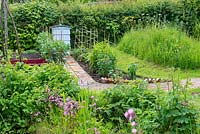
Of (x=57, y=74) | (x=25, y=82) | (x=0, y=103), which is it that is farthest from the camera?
(x=57, y=74)

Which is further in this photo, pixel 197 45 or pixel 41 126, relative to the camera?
pixel 197 45

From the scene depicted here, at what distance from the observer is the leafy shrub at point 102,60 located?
7.71 metres

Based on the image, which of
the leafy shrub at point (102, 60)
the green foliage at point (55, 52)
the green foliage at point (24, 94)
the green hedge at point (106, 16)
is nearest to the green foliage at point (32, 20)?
the green hedge at point (106, 16)

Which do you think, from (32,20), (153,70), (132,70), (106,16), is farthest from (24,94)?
(106,16)

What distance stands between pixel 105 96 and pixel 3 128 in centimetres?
126

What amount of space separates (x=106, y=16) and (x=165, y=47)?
3.69 m

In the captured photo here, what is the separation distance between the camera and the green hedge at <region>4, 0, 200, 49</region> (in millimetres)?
11562

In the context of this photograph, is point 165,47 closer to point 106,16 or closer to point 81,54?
point 81,54

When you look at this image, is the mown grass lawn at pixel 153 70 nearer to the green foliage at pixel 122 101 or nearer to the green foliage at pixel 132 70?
the green foliage at pixel 132 70

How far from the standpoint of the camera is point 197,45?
8945mm

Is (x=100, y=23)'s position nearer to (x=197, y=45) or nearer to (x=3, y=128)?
(x=197, y=45)

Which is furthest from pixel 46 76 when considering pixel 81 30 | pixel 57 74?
pixel 81 30

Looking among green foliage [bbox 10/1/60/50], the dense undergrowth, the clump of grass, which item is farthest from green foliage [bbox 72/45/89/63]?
the dense undergrowth

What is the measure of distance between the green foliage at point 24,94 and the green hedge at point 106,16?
6363 mm
